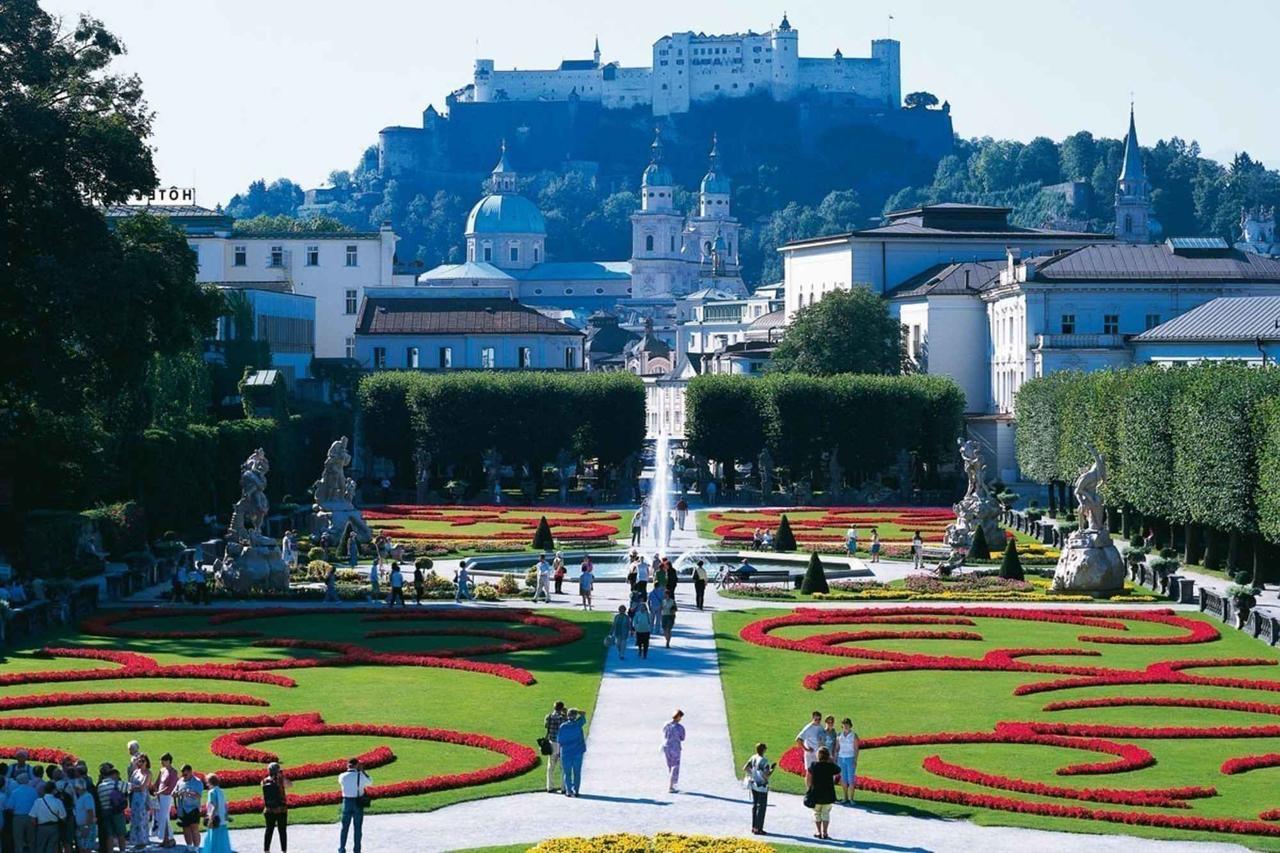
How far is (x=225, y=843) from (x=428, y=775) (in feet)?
21.2

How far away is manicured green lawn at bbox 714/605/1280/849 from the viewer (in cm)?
3356

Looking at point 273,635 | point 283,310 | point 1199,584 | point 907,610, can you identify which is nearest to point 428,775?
point 273,635

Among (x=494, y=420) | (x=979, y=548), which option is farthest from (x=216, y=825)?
(x=494, y=420)

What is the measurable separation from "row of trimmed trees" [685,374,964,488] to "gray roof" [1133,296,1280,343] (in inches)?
407

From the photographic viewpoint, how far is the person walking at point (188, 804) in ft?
98.0

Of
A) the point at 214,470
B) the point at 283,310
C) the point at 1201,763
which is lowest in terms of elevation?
the point at 1201,763

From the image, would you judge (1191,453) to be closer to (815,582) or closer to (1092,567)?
(1092,567)

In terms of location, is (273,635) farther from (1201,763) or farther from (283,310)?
(283,310)

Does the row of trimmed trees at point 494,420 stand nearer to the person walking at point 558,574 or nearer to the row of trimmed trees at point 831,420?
the row of trimmed trees at point 831,420

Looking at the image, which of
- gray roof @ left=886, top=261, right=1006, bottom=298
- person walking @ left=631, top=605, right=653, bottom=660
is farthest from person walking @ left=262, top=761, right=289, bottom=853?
gray roof @ left=886, top=261, right=1006, bottom=298

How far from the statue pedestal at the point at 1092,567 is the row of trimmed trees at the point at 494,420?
52.0 meters

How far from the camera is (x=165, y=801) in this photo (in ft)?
98.4

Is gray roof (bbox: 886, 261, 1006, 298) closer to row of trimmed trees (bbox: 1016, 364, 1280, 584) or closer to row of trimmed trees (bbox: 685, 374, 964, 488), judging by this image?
row of trimmed trees (bbox: 685, 374, 964, 488)

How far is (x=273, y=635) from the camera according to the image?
5366 cm
